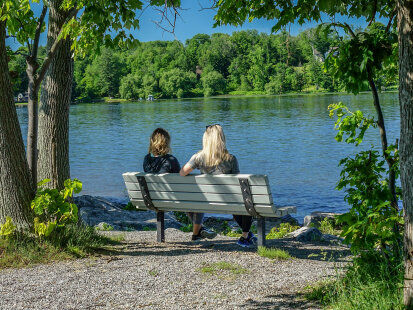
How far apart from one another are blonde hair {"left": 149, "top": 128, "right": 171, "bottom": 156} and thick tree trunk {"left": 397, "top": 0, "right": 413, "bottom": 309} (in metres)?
3.78

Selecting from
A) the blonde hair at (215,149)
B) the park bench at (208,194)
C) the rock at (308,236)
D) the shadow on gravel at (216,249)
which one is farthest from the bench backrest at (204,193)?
the rock at (308,236)

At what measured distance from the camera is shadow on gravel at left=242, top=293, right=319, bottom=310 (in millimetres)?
4547

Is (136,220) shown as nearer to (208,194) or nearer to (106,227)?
(106,227)

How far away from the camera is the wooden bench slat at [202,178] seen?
609 cm

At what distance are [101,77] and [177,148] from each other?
355ft

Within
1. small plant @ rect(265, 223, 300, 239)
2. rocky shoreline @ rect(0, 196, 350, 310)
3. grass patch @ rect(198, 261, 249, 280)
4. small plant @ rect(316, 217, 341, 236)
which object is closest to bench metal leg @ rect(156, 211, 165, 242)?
rocky shoreline @ rect(0, 196, 350, 310)

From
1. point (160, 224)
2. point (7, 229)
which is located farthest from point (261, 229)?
point (7, 229)

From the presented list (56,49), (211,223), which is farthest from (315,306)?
(211,223)

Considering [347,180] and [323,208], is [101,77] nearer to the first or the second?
[323,208]

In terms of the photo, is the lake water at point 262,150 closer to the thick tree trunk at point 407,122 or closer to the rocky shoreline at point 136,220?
the rocky shoreline at point 136,220

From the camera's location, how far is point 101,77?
447ft

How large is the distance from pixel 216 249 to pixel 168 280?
144cm

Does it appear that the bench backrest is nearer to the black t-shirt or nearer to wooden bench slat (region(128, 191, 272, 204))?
wooden bench slat (region(128, 191, 272, 204))

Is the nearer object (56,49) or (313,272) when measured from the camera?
(313,272)
